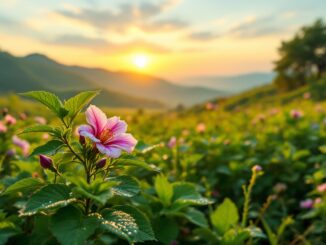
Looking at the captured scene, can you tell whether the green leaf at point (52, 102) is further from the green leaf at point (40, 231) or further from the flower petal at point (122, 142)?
the green leaf at point (40, 231)

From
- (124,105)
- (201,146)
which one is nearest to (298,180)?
(201,146)

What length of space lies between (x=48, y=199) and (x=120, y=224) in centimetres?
24

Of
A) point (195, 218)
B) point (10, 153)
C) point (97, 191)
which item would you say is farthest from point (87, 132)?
point (10, 153)

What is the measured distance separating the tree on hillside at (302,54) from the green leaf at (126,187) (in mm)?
48204

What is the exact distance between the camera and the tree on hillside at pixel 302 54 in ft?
162

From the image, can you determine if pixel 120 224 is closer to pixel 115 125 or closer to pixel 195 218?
pixel 115 125

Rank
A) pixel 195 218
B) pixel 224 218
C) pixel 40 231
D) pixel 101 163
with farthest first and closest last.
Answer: pixel 224 218
pixel 195 218
pixel 40 231
pixel 101 163

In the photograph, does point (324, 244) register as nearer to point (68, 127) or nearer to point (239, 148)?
→ point (239, 148)

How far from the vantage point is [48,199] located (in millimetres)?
1502

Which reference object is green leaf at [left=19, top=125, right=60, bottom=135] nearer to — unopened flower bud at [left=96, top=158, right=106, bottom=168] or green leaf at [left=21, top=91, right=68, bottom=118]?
green leaf at [left=21, top=91, right=68, bottom=118]

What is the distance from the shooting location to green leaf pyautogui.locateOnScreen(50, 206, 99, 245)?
1.43 metres

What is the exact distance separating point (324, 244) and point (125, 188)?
247cm

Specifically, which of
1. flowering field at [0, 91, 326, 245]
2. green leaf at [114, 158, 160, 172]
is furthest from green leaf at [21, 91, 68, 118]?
green leaf at [114, 158, 160, 172]

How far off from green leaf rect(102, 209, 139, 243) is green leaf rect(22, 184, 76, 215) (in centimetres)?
12
